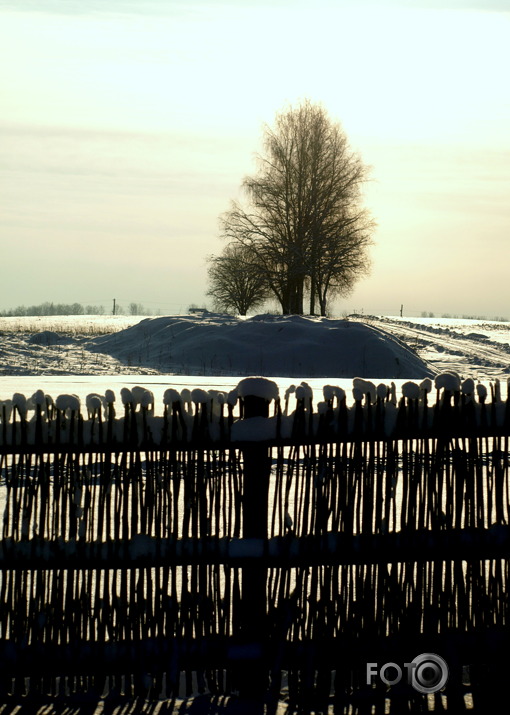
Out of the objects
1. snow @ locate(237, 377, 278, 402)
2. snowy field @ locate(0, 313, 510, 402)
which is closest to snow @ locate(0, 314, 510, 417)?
snowy field @ locate(0, 313, 510, 402)

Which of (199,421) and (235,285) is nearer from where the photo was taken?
(199,421)

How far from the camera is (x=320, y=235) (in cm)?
3462

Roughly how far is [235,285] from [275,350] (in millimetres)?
22525

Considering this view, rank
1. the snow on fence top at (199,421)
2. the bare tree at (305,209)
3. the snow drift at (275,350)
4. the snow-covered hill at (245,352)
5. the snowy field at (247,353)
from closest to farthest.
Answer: the snow on fence top at (199,421)
the snowy field at (247,353)
the snow-covered hill at (245,352)
the snow drift at (275,350)
the bare tree at (305,209)

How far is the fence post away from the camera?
3.04 meters

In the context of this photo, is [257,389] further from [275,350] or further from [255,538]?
[275,350]

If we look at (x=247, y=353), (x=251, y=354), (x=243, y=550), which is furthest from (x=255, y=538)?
(x=247, y=353)

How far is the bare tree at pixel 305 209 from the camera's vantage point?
34688mm

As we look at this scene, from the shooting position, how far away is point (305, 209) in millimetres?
35094

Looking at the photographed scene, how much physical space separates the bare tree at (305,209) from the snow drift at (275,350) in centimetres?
1237

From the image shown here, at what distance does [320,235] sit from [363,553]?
106 ft

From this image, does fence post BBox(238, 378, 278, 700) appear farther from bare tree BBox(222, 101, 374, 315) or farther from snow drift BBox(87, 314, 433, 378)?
bare tree BBox(222, 101, 374, 315)

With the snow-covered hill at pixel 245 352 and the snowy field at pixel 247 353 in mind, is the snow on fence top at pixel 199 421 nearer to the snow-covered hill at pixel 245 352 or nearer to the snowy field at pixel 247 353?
the snowy field at pixel 247 353

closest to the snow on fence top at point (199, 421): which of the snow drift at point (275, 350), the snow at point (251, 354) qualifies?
the snow at point (251, 354)
